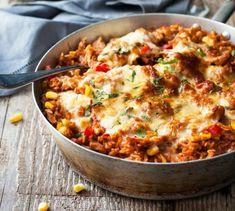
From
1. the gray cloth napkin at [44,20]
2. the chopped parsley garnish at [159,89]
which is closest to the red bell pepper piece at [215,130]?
the chopped parsley garnish at [159,89]

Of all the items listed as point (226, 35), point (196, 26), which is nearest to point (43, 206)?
point (196, 26)

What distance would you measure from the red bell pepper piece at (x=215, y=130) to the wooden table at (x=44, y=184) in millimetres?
571

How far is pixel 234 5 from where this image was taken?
4.90 metres

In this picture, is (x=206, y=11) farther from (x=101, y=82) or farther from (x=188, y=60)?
(x=101, y=82)

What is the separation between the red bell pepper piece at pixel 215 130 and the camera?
3646 mm

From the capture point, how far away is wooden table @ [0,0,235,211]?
3.88m

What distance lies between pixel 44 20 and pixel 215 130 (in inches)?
97.3

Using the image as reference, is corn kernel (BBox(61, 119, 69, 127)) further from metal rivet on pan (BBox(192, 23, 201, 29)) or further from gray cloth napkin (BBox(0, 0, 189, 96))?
metal rivet on pan (BBox(192, 23, 201, 29))

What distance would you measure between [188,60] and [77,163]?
1.26 meters

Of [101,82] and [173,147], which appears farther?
[101,82]

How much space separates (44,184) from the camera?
410cm

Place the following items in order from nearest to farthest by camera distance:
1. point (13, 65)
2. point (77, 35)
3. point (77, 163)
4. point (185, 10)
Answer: point (77, 163) < point (77, 35) < point (13, 65) < point (185, 10)

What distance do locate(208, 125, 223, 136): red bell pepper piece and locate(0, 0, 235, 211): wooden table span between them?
57 cm

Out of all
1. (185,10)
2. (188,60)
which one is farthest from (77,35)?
(185,10)
